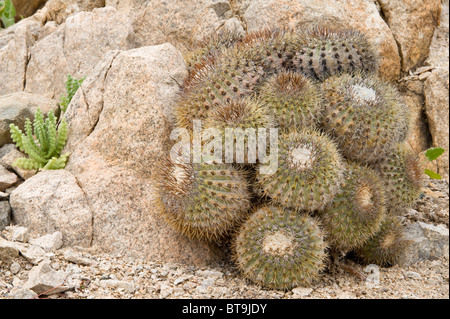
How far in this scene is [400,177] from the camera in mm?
3947

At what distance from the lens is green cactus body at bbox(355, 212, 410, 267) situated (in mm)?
3893

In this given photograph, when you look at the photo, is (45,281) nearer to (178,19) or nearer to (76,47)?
(76,47)

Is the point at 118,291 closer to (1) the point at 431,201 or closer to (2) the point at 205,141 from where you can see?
(2) the point at 205,141

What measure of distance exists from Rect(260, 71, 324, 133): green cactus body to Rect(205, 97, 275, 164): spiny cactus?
0.32ft

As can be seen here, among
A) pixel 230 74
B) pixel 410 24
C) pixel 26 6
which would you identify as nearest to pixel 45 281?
pixel 230 74

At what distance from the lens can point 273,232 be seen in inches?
130

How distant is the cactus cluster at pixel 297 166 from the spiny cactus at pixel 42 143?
1.16 meters

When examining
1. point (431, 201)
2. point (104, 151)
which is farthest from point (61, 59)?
point (431, 201)

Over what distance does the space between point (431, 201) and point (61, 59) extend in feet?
14.6

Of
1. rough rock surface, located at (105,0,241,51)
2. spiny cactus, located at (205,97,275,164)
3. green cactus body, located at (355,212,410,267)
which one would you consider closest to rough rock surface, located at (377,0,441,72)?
rough rock surface, located at (105,0,241,51)

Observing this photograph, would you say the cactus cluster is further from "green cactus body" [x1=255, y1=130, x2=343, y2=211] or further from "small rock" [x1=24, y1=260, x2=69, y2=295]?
"small rock" [x1=24, y1=260, x2=69, y2=295]

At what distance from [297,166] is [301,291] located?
87 centimetres

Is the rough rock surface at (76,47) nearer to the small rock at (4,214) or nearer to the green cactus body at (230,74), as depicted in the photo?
the green cactus body at (230,74)

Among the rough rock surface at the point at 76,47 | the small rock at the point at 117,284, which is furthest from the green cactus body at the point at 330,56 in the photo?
the rough rock surface at the point at 76,47
